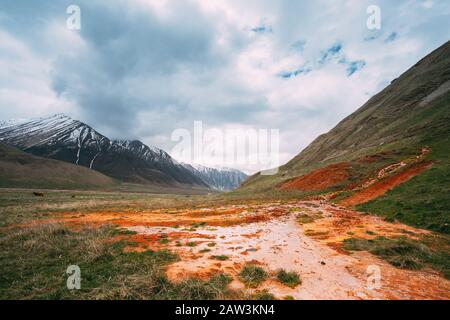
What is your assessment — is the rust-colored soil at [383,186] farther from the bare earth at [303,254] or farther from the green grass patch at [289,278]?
the green grass patch at [289,278]

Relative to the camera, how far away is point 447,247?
10.5m

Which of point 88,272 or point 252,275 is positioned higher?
point 252,275

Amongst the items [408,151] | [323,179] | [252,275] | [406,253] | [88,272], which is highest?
[408,151]

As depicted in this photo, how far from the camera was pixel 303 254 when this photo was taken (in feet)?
35.2

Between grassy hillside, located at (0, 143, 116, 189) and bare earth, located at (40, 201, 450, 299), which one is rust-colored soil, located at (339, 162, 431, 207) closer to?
bare earth, located at (40, 201, 450, 299)

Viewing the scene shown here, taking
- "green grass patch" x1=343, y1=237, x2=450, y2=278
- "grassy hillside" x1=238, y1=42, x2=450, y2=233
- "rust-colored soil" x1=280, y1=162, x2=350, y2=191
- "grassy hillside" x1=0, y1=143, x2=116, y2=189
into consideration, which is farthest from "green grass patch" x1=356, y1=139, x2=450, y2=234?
"grassy hillside" x1=0, y1=143, x2=116, y2=189

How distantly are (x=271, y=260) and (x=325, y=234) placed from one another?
237 inches

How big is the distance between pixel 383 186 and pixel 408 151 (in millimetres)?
10703

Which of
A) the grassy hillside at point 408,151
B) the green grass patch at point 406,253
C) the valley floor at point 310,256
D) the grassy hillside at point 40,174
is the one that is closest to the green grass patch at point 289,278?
the valley floor at point 310,256

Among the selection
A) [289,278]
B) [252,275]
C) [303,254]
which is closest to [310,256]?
[303,254]

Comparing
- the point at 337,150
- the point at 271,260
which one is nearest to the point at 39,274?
the point at 271,260

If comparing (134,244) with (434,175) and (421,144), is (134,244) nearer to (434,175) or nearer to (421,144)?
(434,175)

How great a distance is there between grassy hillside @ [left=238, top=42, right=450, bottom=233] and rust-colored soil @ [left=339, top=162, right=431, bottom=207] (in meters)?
0.63

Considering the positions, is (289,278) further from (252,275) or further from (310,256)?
(310,256)
